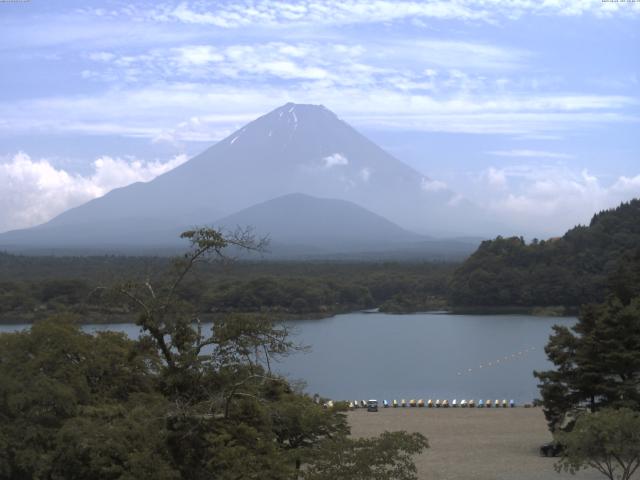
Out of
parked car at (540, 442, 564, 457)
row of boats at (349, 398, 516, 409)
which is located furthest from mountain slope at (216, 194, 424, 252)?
parked car at (540, 442, 564, 457)

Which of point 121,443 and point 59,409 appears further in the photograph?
point 59,409

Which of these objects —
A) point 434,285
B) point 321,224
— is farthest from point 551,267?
point 321,224

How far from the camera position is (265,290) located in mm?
39781

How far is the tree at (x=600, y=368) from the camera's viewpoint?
11.8m

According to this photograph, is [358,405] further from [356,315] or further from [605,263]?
[605,263]

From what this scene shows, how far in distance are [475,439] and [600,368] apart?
3.00m

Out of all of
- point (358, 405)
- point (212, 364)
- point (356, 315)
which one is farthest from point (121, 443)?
point (356, 315)

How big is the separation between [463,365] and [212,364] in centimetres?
2005

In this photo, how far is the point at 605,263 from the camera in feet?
141

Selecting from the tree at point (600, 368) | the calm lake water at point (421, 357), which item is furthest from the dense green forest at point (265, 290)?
the tree at point (600, 368)

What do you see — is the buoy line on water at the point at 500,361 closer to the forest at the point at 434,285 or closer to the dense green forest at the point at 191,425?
the forest at the point at 434,285

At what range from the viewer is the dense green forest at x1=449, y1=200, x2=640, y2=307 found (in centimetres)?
4216

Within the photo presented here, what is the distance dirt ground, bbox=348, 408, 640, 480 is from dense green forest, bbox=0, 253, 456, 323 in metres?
12.5

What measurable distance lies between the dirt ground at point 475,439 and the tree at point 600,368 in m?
0.91
